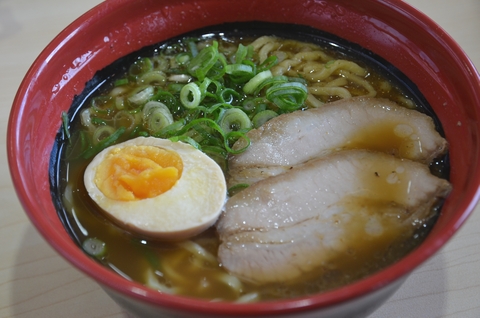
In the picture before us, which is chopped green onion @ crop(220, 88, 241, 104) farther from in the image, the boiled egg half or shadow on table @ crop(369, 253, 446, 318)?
shadow on table @ crop(369, 253, 446, 318)

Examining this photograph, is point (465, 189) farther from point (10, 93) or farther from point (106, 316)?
point (10, 93)

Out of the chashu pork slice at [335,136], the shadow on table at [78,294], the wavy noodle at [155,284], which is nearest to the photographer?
the wavy noodle at [155,284]

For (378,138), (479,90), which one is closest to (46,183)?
(378,138)

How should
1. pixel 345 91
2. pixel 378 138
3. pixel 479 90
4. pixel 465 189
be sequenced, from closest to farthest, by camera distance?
1. pixel 465 189
2. pixel 479 90
3. pixel 378 138
4. pixel 345 91

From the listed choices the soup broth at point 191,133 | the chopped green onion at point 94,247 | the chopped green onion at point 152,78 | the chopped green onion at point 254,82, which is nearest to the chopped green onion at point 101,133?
the soup broth at point 191,133

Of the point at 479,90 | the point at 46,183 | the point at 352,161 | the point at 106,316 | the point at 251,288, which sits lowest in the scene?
the point at 106,316

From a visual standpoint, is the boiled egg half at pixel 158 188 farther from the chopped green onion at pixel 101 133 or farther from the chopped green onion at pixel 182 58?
the chopped green onion at pixel 182 58
